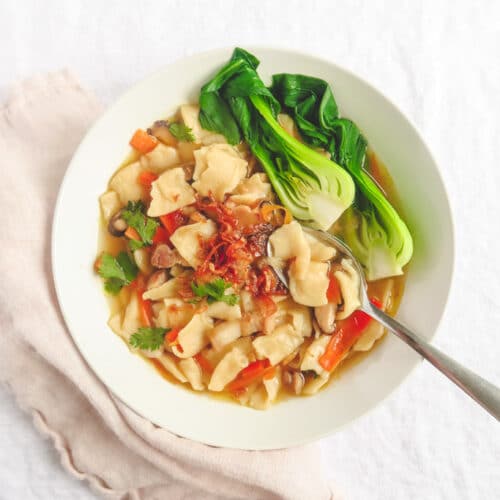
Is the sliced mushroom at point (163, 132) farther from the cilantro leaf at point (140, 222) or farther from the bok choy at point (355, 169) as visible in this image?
the bok choy at point (355, 169)

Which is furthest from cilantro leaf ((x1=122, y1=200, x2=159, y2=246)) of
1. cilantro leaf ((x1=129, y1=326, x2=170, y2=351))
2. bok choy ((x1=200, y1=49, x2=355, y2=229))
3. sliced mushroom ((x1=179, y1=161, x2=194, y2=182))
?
bok choy ((x1=200, y1=49, x2=355, y2=229))

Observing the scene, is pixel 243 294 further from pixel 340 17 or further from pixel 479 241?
pixel 340 17

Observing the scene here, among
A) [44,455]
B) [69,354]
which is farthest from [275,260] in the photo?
[44,455]

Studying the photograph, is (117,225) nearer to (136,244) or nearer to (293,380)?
(136,244)

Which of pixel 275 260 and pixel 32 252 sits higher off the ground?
pixel 275 260

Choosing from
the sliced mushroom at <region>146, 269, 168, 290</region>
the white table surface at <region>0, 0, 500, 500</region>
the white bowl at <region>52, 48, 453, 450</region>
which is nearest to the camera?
the white bowl at <region>52, 48, 453, 450</region>

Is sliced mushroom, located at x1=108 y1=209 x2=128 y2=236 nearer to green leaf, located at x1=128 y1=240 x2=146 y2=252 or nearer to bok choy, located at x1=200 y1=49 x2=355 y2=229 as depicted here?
green leaf, located at x1=128 y1=240 x2=146 y2=252
